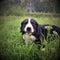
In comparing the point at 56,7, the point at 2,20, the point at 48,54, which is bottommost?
the point at 48,54

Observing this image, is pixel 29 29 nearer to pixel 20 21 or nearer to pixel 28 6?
pixel 20 21

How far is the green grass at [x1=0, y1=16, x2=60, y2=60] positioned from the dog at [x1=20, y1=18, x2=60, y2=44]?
5 cm

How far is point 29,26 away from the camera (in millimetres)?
2076

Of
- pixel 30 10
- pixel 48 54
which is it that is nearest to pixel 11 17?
pixel 30 10

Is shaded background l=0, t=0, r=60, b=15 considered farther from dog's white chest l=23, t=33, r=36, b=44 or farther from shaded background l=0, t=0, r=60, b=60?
dog's white chest l=23, t=33, r=36, b=44

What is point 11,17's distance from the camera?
2.07 m

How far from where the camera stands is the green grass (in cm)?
205

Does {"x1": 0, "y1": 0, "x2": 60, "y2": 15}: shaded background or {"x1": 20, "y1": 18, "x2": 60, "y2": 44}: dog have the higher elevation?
{"x1": 0, "y1": 0, "x2": 60, "y2": 15}: shaded background

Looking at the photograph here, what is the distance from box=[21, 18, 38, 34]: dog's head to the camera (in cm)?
207

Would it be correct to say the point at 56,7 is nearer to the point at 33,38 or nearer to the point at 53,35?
the point at 53,35

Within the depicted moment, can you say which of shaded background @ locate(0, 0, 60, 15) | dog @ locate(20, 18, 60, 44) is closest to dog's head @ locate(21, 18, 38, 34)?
dog @ locate(20, 18, 60, 44)

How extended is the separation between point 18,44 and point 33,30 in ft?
0.83

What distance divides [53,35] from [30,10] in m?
0.42

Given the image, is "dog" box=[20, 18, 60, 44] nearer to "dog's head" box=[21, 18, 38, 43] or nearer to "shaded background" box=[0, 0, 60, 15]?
"dog's head" box=[21, 18, 38, 43]
